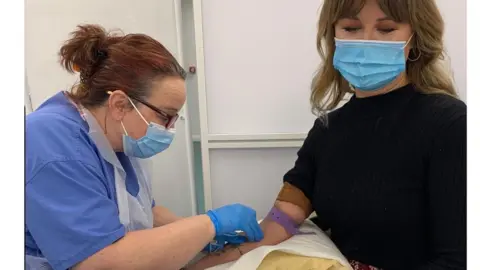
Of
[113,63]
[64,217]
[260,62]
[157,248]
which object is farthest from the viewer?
[260,62]

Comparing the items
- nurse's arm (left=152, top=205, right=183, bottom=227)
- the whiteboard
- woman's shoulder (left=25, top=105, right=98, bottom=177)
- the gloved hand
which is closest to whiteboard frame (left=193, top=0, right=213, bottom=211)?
the whiteboard

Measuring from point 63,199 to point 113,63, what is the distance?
0.37 meters

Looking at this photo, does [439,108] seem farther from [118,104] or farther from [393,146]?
[118,104]

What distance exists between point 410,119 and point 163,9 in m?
0.92

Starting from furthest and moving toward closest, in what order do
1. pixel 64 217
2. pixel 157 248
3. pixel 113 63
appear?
pixel 113 63, pixel 157 248, pixel 64 217

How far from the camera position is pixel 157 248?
1.02 meters

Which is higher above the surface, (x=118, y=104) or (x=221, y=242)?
(x=118, y=104)

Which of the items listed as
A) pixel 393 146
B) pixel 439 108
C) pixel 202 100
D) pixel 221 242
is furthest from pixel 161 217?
pixel 439 108

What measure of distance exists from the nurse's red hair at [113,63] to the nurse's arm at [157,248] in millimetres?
346

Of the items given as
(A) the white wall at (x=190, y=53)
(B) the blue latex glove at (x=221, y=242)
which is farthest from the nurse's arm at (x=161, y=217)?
(A) the white wall at (x=190, y=53)

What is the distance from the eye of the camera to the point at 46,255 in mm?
944

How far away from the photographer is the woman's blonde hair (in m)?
1.08

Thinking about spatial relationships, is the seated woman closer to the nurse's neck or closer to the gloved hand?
the gloved hand
